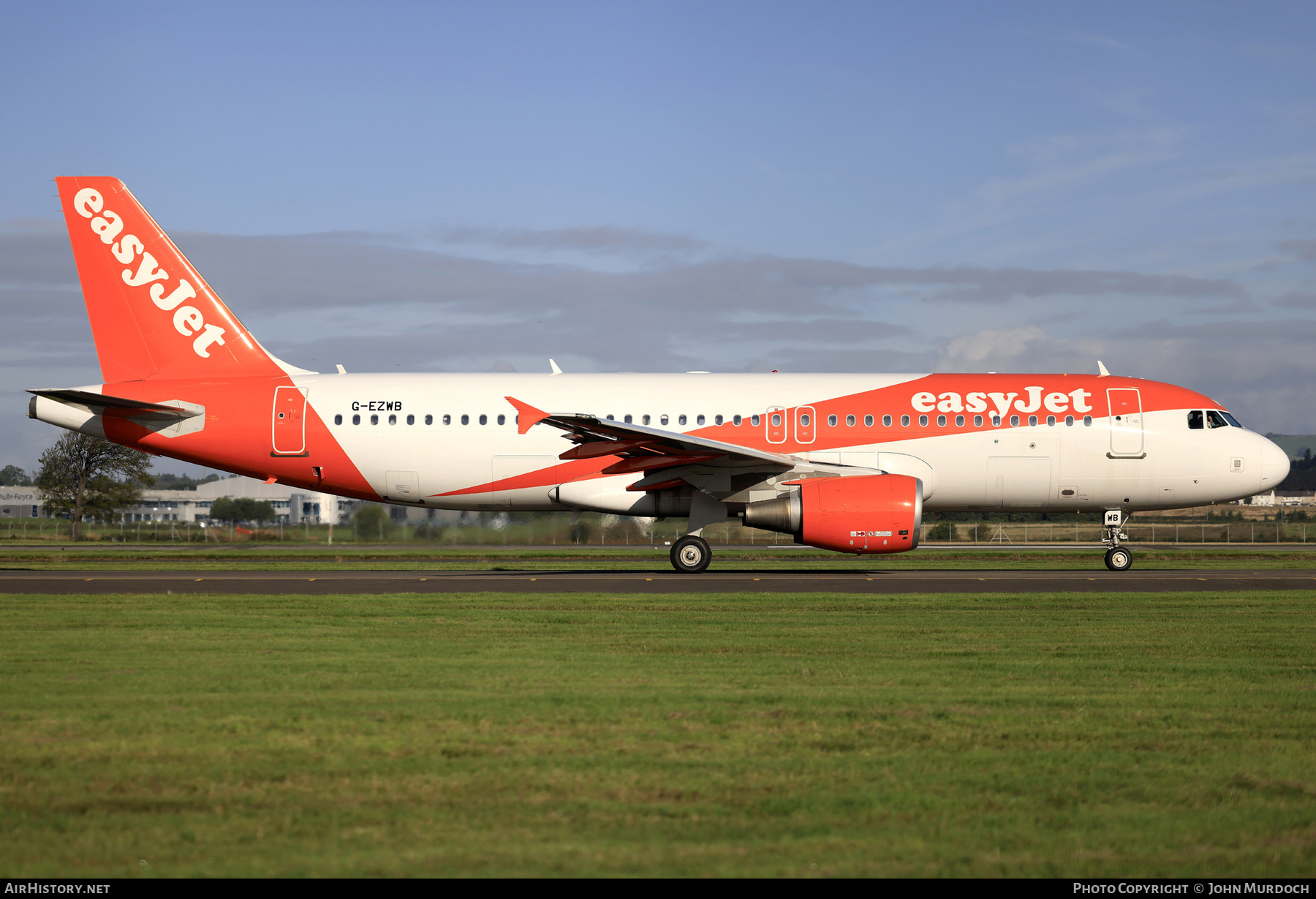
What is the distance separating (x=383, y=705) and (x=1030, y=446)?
59.6ft

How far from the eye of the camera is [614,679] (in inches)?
356

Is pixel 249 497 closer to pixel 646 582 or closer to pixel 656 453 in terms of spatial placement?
pixel 656 453

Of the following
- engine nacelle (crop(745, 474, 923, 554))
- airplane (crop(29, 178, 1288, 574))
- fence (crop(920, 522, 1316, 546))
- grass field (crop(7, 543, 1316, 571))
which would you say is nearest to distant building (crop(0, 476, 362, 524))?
grass field (crop(7, 543, 1316, 571))

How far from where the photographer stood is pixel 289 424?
75.3 ft

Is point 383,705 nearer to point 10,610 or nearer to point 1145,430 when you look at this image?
point 10,610

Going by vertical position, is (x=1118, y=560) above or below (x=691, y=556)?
below

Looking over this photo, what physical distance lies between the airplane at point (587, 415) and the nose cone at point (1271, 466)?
0.05 meters

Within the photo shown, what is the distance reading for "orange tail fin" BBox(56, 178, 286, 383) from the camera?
23.1 metres

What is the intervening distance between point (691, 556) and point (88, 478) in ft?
187

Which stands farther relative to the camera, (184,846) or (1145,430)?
(1145,430)

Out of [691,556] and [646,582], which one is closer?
[646,582]

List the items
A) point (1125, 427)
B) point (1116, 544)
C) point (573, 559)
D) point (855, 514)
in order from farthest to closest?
1. point (573, 559)
2. point (1116, 544)
3. point (1125, 427)
4. point (855, 514)

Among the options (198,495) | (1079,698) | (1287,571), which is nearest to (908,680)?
(1079,698)

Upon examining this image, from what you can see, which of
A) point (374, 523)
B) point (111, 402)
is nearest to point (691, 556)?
point (111, 402)
